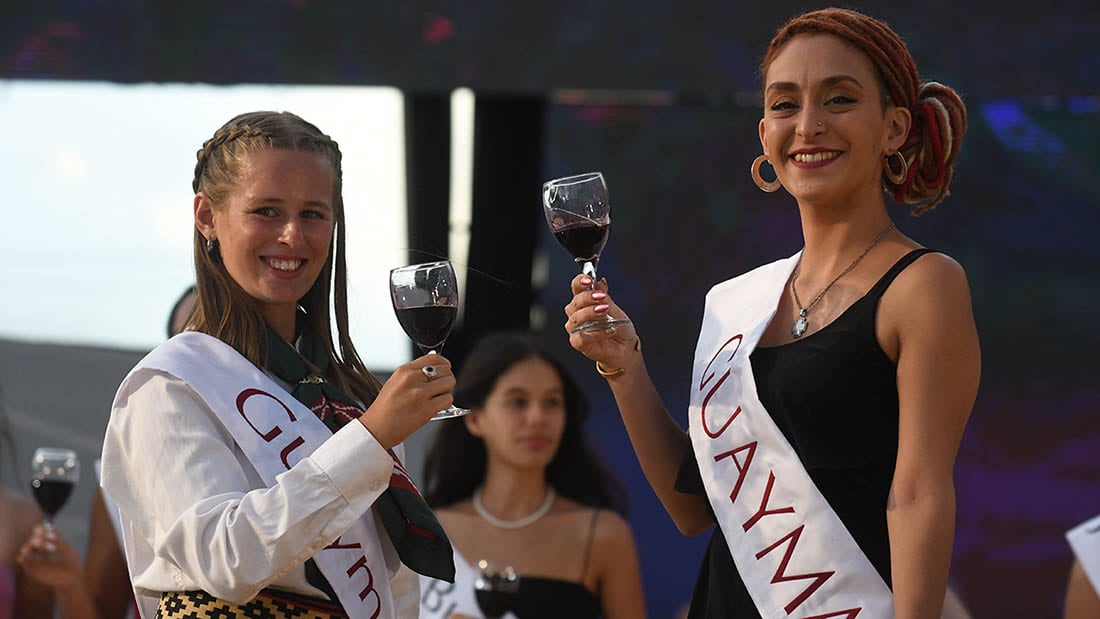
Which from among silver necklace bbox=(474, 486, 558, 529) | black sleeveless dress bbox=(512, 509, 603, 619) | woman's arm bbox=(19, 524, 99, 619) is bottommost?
black sleeveless dress bbox=(512, 509, 603, 619)

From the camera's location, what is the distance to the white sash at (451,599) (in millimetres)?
3449

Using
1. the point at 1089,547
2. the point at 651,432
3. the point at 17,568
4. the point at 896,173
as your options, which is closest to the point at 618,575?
the point at 1089,547

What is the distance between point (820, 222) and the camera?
2.15 metres

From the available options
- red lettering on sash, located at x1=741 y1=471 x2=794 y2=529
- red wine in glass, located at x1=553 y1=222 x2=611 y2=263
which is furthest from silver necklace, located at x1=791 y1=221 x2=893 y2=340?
red wine in glass, located at x1=553 y1=222 x2=611 y2=263

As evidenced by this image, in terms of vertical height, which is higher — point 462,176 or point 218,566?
point 462,176

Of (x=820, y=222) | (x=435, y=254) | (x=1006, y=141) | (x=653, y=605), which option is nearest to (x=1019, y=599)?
(x=653, y=605)

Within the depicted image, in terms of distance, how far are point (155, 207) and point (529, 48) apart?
1250 millimetres

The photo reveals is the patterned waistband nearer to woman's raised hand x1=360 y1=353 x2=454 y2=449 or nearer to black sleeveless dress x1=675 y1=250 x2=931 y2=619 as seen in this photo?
woman's raised hand x1=360 y1=353 x2=454 y2=449

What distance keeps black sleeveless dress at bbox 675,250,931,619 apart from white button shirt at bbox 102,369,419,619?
23.0 inches

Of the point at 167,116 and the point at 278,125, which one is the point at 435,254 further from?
the point at 278,125

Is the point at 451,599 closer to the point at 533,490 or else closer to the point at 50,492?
the point at 533,490

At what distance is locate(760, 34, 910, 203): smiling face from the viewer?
6.72 ft

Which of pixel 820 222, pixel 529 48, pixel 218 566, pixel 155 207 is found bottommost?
pixel 218 566

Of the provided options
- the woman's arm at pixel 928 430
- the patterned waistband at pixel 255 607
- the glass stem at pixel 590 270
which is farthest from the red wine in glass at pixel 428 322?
the woman's arm at pixel 928 430
